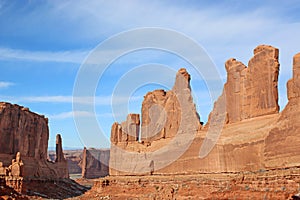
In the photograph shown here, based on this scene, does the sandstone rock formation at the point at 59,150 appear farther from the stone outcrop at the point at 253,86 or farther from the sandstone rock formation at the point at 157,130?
the stone outcrop at the point at 253,86

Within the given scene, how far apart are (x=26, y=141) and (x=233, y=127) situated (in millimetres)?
59317

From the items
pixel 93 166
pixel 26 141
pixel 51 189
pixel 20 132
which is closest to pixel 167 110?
pixel 51 189

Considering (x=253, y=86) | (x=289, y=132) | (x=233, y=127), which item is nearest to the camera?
(x=289, y=132)

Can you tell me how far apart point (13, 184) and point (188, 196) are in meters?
38.9

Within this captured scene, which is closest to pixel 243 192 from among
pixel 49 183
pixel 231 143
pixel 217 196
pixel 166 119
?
pixel 217 196

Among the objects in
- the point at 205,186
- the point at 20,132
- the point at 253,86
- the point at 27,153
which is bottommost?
the point at 205,186

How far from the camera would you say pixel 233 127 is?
129 ft

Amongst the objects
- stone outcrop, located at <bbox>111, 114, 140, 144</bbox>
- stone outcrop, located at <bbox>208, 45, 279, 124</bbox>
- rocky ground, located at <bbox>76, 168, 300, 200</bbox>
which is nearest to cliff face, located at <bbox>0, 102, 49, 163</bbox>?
stone outcrop, located at <bbox>111, 114, 140, 144</bbox>

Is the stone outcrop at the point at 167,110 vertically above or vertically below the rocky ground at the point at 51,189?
above

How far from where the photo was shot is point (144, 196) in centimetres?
4938

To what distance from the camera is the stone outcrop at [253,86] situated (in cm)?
3489

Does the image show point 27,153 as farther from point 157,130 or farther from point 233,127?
point 233,127

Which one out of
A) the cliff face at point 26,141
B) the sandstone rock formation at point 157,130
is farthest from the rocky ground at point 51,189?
the sandstone rock formation at point 157,130

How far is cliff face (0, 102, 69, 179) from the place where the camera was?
82.6 metres
